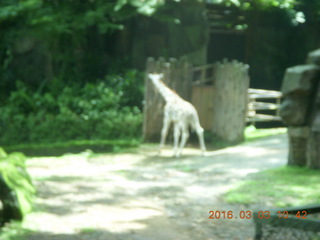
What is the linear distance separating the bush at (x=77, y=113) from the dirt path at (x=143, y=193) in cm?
288

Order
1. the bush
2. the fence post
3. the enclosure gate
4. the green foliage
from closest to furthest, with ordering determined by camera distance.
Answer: the green foliage → the fence post → the enclosure gate → the bush

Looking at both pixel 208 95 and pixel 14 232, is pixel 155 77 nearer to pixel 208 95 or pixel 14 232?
pixel 208 95

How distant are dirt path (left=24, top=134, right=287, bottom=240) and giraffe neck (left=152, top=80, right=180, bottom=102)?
1261mm

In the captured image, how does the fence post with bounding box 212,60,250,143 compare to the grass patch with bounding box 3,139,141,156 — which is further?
the grass patch with bounding box 3,139,141,156

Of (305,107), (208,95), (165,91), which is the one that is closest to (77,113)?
(208,95)

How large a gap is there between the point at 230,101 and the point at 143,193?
5800 mm

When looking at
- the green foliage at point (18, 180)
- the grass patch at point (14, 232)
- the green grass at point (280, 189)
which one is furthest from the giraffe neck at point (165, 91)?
the grass patch at point (14, 232)

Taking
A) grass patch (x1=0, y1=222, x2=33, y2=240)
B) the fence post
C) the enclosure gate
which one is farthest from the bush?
grass patch (x1=0, y1=222, x2=33, y2=240)

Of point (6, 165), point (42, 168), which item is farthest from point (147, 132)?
point (6, 165)

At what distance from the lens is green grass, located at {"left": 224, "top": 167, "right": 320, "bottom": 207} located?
691 cm

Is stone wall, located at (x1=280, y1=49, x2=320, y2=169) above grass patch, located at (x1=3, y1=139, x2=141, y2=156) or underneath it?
above

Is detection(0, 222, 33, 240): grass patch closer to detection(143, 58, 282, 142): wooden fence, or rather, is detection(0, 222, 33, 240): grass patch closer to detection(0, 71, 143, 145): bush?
detection(143, 58, 282, 142): wooden fence

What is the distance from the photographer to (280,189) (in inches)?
294

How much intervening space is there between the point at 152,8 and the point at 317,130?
21.8 feet
